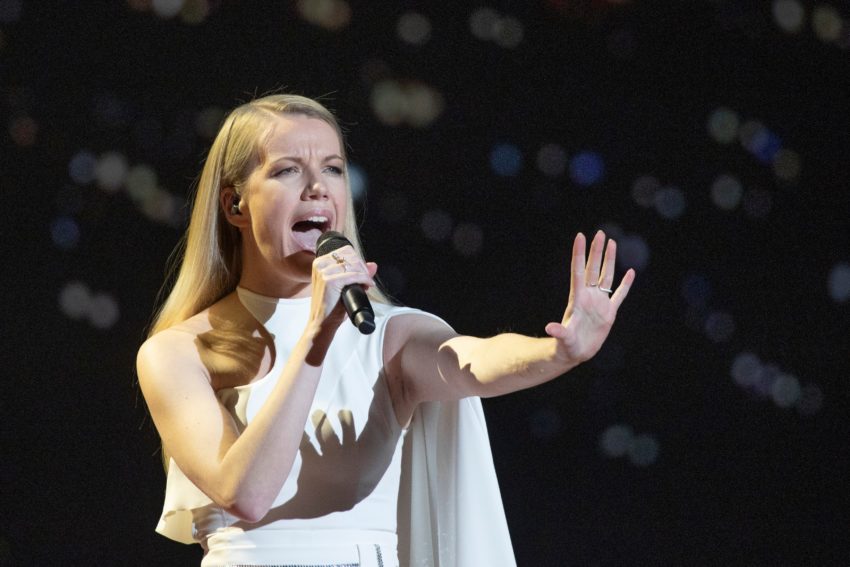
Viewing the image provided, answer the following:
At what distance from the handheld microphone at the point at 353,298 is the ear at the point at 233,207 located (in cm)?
22

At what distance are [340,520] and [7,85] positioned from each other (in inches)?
54.9

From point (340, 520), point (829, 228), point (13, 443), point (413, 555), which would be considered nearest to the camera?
point (340, 520)

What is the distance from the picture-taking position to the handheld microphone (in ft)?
3.98

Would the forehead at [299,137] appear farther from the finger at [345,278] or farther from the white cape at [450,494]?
the white cape at [450,494]

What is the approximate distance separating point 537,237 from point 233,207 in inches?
38.3

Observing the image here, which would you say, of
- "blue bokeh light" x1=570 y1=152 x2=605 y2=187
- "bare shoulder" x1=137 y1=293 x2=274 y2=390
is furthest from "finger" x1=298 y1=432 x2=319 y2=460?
"blue bokeh light" x1=570 y1=152 x2=605 y2=187

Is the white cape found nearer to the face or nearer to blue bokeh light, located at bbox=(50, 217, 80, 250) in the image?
the face

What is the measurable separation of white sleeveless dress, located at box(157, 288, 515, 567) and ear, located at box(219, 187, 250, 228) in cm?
11

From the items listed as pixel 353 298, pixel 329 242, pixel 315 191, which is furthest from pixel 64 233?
pixel 353 298

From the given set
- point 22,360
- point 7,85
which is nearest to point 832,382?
point 22,360

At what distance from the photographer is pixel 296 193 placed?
1.49 m

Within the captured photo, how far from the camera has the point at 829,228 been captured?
2424 millimetres

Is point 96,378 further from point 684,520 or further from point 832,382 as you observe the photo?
point 832,382

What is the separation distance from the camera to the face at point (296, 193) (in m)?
1.49
